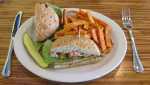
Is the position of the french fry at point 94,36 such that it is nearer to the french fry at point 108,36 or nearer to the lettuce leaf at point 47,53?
the french fry at point 108,36

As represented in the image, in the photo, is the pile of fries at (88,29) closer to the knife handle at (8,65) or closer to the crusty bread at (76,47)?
the crusty bread at (76,47)

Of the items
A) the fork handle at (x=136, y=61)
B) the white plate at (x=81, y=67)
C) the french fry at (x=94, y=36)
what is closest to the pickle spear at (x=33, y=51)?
the white plate at (x=81, y=67)

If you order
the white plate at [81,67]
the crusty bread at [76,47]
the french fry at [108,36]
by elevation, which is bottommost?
the white plate at [81,67]

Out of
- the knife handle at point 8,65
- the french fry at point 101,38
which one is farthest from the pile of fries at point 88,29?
the knife handle at point 8,65

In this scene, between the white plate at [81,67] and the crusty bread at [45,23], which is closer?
the white plate at [81,67]

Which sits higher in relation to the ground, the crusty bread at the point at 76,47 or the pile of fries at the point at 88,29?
the pile of fries at the point at 88,29
